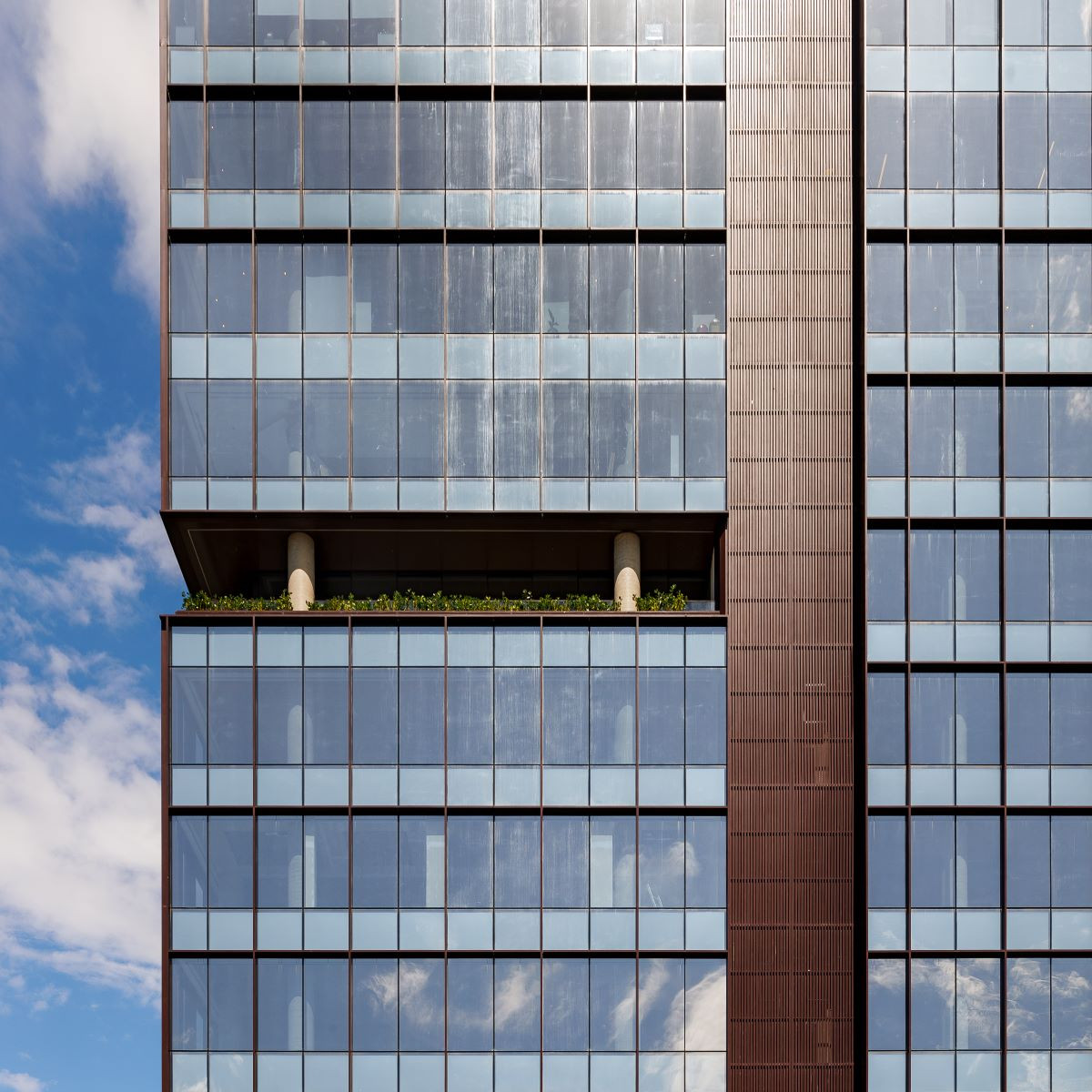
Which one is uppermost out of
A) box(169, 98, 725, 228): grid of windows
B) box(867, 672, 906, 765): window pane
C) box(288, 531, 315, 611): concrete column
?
box(169, 98, 725, 228): grid of windows

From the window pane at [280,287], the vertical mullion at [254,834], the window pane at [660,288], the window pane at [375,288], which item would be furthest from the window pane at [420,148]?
the vertical mullion at [254,834]

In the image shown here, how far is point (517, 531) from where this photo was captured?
30547 millimetres

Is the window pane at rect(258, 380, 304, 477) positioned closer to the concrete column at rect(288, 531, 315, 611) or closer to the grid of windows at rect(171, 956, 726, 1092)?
the concrete column at rect(288, 531, 315, 611)

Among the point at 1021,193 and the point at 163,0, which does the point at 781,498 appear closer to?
the point at 1021,193

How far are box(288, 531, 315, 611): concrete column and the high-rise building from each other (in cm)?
15

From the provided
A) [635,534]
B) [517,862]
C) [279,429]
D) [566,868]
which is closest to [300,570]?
[279,429]

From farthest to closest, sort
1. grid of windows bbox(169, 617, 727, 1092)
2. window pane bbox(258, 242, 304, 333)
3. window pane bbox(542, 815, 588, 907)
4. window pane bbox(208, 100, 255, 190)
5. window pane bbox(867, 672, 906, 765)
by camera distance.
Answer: window pane bbox(208, 100, 255, 190), window pane bbox(258, 242, 304, 333), window pane bbox(867, 672, 906, 765), window pane bbox(542, 815, 588, 907), grid of windows bbox(169, 617, 727, 1092)

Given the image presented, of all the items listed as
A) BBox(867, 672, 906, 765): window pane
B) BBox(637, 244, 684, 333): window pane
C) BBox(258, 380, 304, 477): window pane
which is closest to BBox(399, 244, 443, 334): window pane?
BBox(258, 380, 304, 477): window pane

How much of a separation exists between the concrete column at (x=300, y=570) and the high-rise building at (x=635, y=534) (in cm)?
15

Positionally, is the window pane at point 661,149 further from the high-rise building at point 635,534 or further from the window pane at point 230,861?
the window pane at point 230,861

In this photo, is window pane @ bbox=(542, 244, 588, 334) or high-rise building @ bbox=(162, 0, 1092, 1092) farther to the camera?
window pane @ bbox=(542, 244, 588, 334)

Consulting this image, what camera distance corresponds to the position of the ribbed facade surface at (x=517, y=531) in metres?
28.2

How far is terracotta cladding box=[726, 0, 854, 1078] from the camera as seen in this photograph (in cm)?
2828

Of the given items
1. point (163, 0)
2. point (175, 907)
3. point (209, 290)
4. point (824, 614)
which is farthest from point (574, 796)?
point (163, 0)
